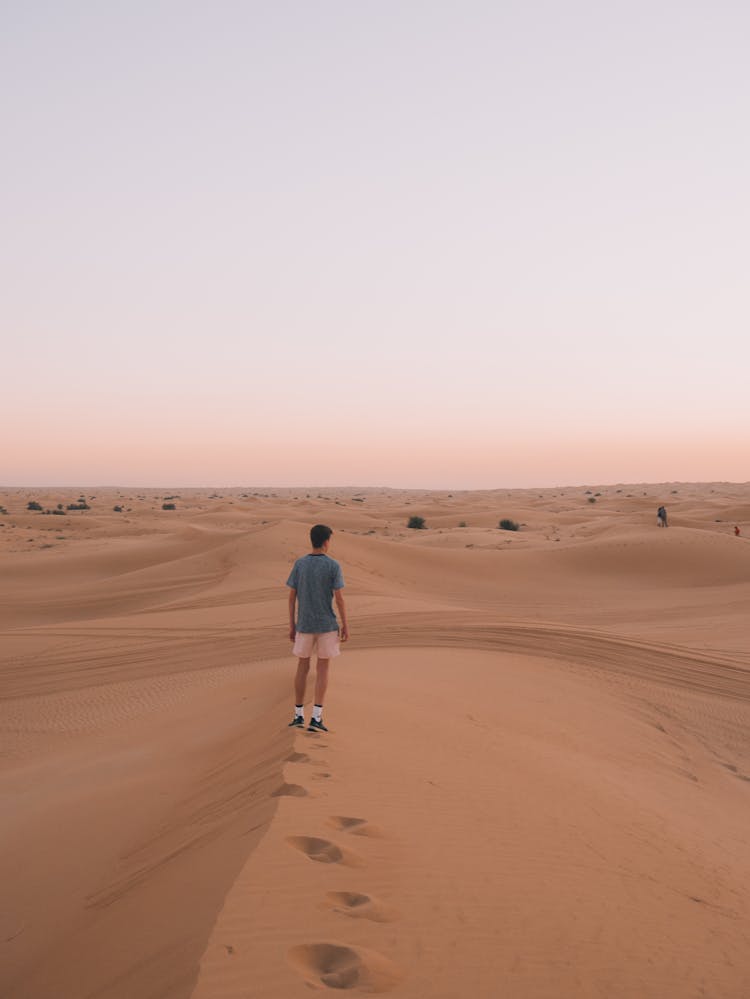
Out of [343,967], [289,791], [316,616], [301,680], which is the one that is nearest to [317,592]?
[316,616]

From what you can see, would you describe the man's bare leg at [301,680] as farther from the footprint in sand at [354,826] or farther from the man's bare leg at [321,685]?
the footprint in sand at [354,826]

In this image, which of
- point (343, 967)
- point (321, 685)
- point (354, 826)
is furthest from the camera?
point (321, 685)

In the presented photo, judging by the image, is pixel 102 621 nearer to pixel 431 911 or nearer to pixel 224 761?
pixel 224 761

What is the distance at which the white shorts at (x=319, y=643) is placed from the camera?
6410 millimetres

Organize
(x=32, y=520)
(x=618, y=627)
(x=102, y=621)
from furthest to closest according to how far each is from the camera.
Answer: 1. (x=32, y=520)
2. (x=618, y=627)
3. (x=102, y=621)

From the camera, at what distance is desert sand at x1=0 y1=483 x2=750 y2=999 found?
315 cm

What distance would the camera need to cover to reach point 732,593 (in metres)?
20.5

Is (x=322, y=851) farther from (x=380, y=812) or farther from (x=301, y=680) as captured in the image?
(x=301, y=680)

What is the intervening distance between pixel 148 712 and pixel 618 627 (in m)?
11.0

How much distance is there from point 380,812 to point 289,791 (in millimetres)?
560

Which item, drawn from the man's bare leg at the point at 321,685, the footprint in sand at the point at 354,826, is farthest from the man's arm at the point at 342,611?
the footprint in sand at the point at 354,826

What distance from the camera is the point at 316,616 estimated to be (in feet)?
20.9

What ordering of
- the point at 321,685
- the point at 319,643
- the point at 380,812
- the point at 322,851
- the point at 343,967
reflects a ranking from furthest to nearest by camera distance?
the point at 319,643
the point at 321,685
the point at 380,812
the point at 322,851
the point at 343,967

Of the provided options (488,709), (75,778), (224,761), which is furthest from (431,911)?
(488,709)
